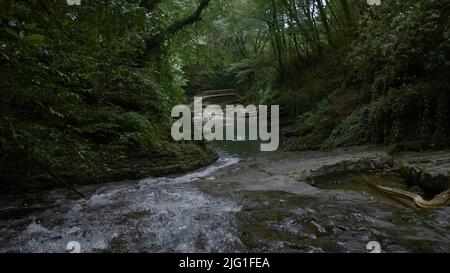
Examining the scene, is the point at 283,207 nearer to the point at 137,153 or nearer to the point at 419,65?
the point at 137,153

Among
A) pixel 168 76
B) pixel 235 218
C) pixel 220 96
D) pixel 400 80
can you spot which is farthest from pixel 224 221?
pixel 220 96

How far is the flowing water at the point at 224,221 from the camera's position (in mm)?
3676

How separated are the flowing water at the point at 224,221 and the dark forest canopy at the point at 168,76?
759 mm

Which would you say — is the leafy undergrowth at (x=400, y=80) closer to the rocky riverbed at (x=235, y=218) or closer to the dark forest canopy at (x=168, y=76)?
the dark forest canopy at (x=168, y=76)

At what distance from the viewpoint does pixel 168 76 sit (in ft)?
27.9

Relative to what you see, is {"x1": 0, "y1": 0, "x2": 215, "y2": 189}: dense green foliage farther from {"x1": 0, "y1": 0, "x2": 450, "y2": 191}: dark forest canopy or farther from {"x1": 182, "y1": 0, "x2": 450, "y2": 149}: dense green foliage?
{"x1": 182, "y1": 0, "x2": 450, "y2": 149}: dense green foliage

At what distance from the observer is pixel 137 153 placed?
882cm

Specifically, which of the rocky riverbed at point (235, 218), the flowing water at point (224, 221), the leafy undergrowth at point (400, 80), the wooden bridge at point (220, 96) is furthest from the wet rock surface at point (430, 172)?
the wooden bridge at point (220, 96)

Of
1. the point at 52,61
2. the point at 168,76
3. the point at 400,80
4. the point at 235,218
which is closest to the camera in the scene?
the point at 52,61

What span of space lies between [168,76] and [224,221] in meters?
4.95

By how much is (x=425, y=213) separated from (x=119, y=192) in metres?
5.03

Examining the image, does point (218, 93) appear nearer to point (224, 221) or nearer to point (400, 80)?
point (400, 80)

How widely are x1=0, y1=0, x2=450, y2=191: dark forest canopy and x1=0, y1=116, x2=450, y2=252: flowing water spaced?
0.76 meters
